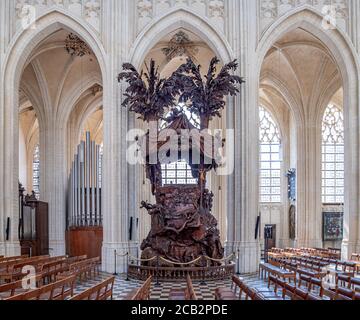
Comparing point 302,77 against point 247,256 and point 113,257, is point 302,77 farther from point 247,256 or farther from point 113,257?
point 113,257

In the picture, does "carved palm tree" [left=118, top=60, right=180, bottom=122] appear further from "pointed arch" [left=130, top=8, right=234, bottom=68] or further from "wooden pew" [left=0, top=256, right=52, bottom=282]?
"wooden pew" [left=0, top=256, right=52, bottom=282]

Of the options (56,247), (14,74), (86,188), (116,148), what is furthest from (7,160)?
(56,247)

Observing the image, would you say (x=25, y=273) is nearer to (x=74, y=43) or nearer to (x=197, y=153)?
(x=197, y=153)

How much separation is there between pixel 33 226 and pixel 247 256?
10.8 metres

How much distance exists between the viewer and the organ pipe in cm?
2561

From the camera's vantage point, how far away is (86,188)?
25625 millimetres

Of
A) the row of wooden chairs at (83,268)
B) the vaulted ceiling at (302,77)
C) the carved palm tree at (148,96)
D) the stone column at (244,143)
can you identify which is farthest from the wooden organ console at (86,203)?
the vaulted ceiling at (302,77)

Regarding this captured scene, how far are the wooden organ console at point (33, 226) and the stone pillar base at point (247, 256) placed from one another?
9.78 metres

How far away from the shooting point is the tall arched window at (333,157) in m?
33.2

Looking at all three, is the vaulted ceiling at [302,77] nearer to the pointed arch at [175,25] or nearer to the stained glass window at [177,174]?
the pointed arch at [175,25]

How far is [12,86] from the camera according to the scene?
20609 mm

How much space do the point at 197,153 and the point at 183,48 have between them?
9996 mm
